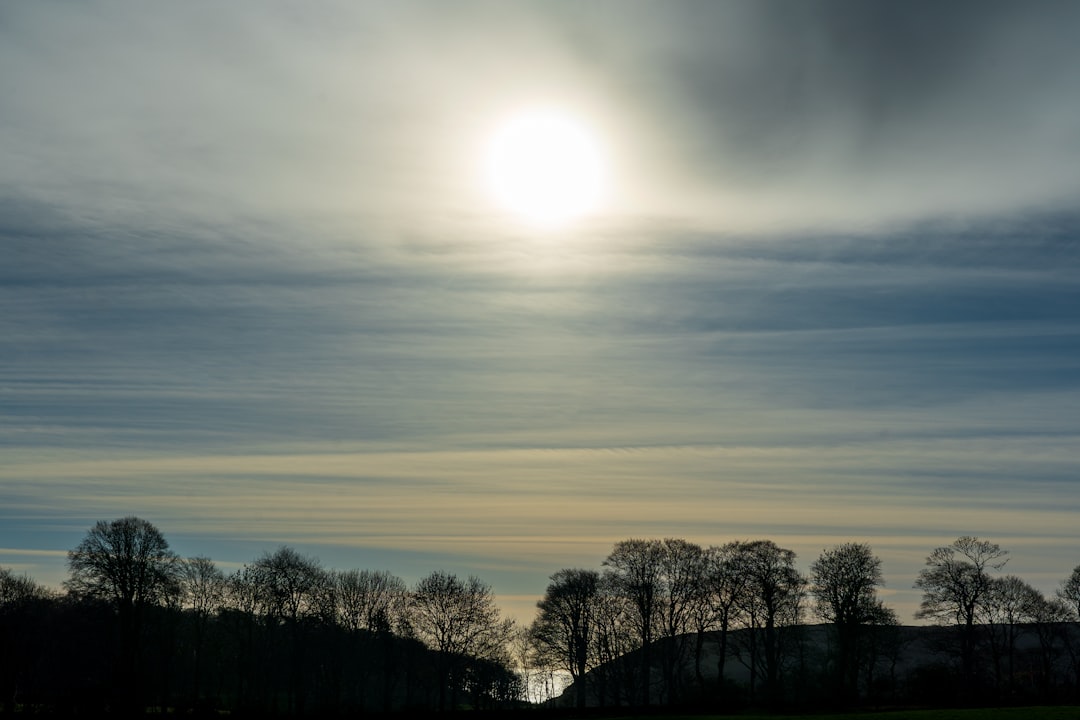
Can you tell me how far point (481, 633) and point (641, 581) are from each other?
2373cm

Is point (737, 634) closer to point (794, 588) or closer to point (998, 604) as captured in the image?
point (794, 588)

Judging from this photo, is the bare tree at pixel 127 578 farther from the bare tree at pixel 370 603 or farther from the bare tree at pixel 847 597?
the bare tree at pixel 847 597

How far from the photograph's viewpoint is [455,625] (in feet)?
437

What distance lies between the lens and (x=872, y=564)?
115 m

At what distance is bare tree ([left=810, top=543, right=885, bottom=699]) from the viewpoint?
4363 inches

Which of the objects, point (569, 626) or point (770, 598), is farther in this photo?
point (569, 626)

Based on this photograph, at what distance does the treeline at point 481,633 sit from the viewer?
111m

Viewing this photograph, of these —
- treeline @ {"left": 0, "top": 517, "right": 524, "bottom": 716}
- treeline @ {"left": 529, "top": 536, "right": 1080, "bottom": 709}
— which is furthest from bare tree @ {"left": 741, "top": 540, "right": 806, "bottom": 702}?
treeline @ {"left": 0, "top": 517, "right": 524, "bottom": 716}

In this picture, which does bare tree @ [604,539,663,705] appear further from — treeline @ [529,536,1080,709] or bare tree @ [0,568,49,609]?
bare tree @ [0,568,49,609]

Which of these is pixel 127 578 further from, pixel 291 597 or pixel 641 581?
pixel 641 581

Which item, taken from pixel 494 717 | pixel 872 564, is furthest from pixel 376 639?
pixel 872 564

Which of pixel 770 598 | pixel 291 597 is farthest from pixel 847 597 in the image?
pixel 291 597

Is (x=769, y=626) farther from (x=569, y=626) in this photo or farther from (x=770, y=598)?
(x=569, y=626)

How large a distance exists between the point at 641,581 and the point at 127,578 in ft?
210
